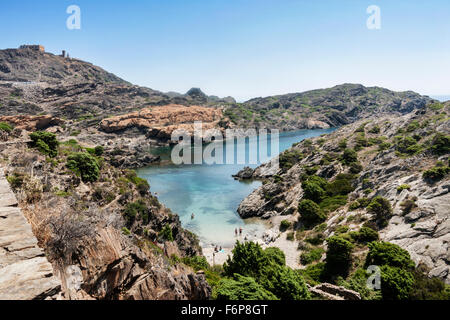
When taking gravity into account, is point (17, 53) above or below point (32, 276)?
above

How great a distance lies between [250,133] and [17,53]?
19704 centimetres

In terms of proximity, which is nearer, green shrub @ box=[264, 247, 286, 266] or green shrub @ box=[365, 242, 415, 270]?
green shrub @ box=[365, 242, 415, 270]

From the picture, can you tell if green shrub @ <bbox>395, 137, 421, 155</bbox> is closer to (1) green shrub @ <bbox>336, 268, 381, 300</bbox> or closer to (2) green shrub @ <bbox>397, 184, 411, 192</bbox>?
(2) green shrub @ <bbox>397, 184, 411, 192</bbox>

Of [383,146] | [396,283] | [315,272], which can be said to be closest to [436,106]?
[383,146]

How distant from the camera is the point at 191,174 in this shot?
73.9 m

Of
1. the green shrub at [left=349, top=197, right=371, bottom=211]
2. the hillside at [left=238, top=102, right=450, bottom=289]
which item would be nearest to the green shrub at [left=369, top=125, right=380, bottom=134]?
the hillside at [left=238, top=102, right=450, bottom=289]

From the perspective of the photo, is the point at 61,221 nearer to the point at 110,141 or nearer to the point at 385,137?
the point at 385,137

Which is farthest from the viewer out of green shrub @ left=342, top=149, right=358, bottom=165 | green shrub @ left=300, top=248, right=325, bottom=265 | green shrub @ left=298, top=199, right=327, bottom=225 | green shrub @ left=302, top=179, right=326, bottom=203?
green shrub @ left=342, top=149, right=358, bottom=165

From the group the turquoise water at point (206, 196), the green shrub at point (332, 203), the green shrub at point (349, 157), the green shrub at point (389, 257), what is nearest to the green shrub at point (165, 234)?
the turquoise water at point (206, 196)

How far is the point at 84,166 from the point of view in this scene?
2931 cm

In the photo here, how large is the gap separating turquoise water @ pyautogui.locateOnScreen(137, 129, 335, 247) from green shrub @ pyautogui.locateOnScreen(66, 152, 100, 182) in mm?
17918

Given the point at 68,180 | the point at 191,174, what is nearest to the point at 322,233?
the point at 68,180

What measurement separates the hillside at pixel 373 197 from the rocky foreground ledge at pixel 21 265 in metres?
20.0

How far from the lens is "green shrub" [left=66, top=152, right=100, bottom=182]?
28219 mm
